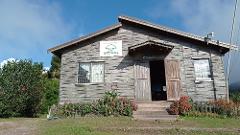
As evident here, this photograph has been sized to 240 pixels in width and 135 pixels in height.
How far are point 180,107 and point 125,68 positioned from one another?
4810 mm

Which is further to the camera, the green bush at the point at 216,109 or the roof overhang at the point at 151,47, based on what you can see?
the roof overhang at the point at 151,47

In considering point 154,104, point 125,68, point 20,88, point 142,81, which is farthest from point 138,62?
point 20,88

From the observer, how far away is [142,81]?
2219cm

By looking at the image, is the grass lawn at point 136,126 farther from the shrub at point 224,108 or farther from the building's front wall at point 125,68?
the building's front wall at point 125,68

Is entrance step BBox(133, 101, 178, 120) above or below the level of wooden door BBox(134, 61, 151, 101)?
below

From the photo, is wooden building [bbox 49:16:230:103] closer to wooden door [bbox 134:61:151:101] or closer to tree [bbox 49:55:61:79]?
wooden door [bbox 134:61:151:101]

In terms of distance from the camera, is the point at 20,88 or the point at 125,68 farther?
the point at 20,88

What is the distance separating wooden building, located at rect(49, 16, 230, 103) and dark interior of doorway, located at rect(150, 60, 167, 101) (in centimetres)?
420

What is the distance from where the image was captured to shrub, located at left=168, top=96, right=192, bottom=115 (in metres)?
19.7

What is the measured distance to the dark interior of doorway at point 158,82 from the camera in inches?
1063

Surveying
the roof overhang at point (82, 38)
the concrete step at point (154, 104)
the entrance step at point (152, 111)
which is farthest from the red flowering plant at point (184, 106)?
the roof overhang at point (82, 38)

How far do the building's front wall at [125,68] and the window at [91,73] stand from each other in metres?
0.28

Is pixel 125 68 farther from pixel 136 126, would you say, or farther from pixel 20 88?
pixel 20 88

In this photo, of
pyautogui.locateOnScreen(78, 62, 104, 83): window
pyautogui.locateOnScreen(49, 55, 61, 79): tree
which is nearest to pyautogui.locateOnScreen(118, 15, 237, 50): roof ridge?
pyautogui.locateOnScreen(78, 62, 104, 83): window
